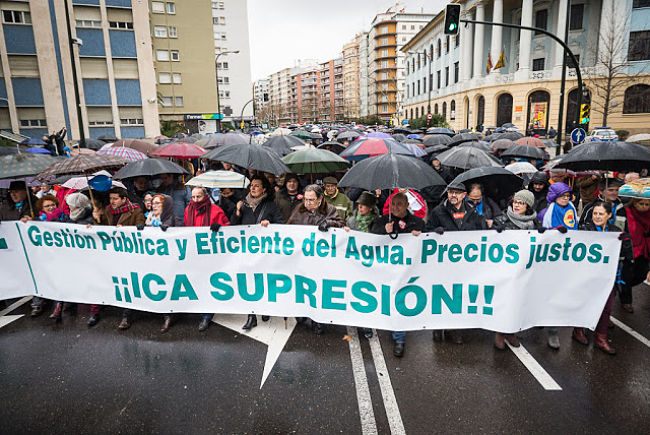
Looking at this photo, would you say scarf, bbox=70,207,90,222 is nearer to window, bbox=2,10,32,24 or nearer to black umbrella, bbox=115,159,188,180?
black umbrella, bbox=115,159,188,180

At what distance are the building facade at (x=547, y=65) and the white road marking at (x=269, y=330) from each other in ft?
83.6

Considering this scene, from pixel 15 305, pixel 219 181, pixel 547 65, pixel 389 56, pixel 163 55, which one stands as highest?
pixel 389 56

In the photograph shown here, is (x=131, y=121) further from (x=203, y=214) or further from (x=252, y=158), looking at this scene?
(x=203, y=214)

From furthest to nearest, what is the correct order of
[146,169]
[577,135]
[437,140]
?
1. [437,140]
2. [577,135]
3. [146,169]

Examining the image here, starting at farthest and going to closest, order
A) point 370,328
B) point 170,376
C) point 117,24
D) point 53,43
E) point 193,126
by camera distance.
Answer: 1. point 193,126
2. point 117,24
3. point 53,43
4. point 370,328
5. point 170,376

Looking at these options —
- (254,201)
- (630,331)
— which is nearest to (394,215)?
(254,201)

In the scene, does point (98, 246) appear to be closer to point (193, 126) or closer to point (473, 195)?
point (473, 195)

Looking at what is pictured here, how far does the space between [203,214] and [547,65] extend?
135 ft

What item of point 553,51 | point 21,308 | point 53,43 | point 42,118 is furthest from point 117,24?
point 553,51

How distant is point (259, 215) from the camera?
521 cm

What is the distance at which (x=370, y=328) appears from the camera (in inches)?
192

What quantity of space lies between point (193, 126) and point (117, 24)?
60.7 ft

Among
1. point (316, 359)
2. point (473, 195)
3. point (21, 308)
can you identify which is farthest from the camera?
point (21, 308)

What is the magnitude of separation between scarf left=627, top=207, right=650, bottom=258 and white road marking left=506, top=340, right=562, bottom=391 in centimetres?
193
